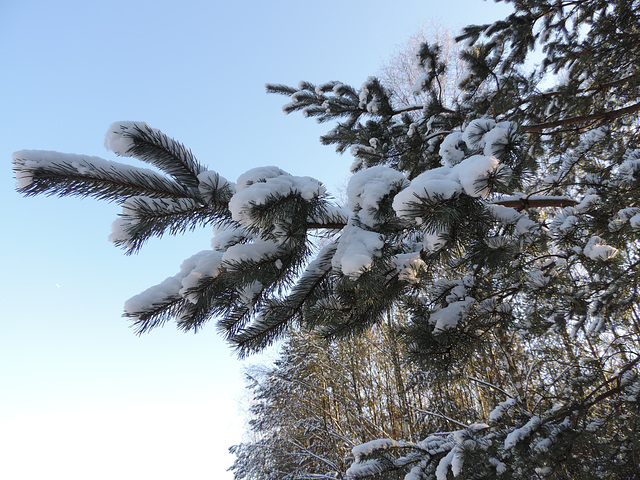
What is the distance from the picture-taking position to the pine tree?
874 millimetres

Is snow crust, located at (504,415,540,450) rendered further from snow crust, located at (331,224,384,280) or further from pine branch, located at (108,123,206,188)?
pine branch, located at (108,123,206,188)

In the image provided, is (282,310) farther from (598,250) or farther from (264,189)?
(598,250)

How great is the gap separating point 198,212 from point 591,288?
248 cm

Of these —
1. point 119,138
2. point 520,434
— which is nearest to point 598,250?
point 520,434

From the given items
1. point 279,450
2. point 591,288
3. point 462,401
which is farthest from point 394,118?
point 279,450

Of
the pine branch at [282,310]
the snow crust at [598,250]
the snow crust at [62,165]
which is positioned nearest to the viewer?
the snow crust at [62,165]

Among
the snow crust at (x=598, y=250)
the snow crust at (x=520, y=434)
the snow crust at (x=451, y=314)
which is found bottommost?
the snow crust at (x=520, y=434)

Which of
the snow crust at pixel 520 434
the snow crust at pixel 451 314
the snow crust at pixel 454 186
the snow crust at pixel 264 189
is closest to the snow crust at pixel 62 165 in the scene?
the snow crust at pixel 264 189

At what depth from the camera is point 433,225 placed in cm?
86

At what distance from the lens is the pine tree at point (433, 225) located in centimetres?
87

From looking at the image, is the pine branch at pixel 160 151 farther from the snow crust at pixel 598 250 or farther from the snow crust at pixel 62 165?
the snow crust at pixel 598 250

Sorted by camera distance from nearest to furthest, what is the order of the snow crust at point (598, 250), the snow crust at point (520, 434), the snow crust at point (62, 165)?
the snow crust at point (62, 165), the snow crust at point (520, 434), the snow crust at point (598, 250)

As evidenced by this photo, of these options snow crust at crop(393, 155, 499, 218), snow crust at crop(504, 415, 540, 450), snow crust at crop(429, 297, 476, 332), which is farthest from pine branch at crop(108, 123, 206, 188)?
snow crust at crop(504, 415, 540, 450)

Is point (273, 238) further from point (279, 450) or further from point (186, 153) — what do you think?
point (279, 450)
